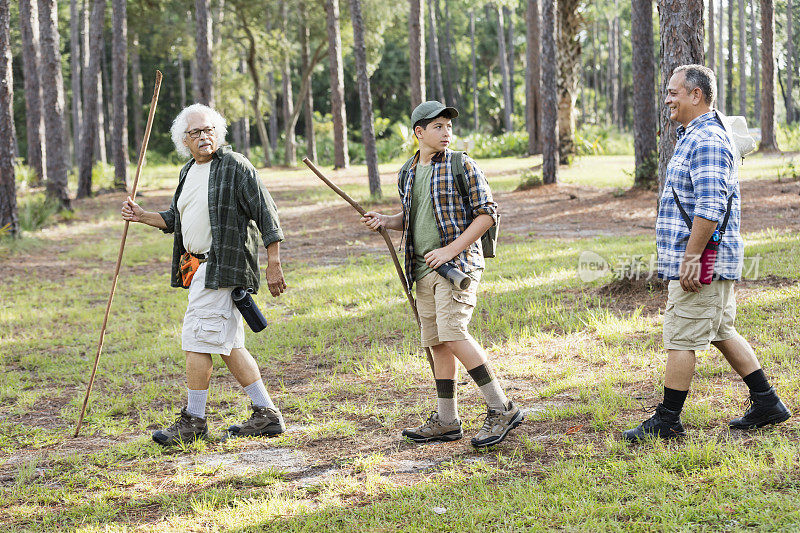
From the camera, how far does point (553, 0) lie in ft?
56.1

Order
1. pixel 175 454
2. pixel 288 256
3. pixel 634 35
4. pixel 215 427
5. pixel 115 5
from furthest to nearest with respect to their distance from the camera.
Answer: pixel 115 5, pixel 634 35, pixel 288 256, pixel 215 427, pixel 175 454

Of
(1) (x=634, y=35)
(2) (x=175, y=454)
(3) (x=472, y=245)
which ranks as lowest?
(2) (x=175, y=454)

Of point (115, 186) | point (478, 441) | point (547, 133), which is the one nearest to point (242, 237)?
point (478, 441)

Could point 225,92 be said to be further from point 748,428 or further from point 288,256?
point 748,428

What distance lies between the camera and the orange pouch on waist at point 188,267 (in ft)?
16.2

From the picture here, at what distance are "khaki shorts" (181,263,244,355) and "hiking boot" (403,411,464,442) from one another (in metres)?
1.31

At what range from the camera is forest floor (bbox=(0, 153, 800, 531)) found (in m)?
3.70

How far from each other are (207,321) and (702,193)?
299 cm

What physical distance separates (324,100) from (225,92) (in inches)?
1000

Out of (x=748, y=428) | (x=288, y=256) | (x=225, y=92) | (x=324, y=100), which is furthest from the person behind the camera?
(x=324, y=100)

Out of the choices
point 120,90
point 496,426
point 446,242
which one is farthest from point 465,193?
point 120,90

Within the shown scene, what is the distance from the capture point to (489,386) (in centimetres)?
446

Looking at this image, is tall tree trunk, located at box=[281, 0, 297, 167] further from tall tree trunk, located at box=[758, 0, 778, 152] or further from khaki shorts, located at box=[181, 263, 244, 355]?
khaki shorts, located at box=[181, 263, 244, 355]

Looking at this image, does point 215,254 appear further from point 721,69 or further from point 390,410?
point 721,69
